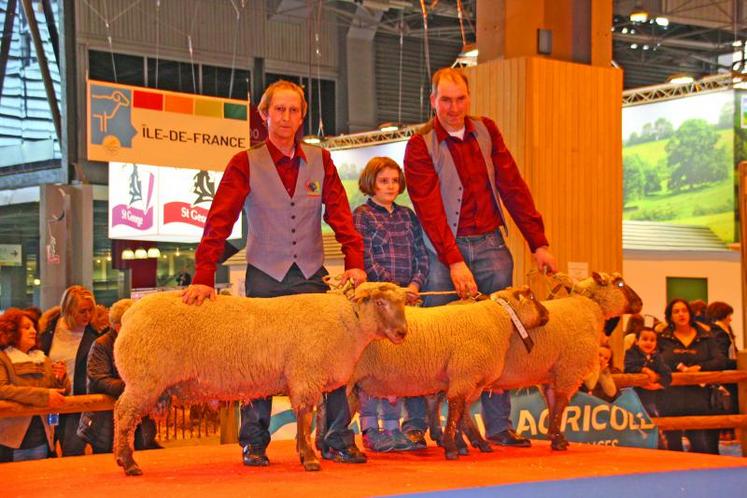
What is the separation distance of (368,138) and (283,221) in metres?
15.1

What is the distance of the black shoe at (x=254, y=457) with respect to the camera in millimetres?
3938

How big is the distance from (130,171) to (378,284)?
12253mm

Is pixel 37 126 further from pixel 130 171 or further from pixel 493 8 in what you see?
pixel 493 8

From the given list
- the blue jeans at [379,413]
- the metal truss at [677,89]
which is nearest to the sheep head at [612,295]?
the blue jeans at [379,413]

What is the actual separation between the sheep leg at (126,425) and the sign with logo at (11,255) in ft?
51.4

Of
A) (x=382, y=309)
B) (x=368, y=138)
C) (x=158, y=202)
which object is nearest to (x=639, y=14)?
(x=368, y=138)

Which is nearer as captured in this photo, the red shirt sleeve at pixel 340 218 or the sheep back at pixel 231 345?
the sheep back at pixel 231 345

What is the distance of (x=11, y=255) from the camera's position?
18.6 m

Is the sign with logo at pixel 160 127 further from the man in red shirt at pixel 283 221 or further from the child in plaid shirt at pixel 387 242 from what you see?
the man in red shirt at pixel 283 221

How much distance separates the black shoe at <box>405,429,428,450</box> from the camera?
14.7ft

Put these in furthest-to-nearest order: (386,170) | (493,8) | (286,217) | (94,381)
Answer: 1. (493,8)
2. (94,381)
3. (386,170)
4. (286,217)

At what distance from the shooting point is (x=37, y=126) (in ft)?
61.4

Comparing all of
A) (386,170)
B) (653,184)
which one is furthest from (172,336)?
(653,184)

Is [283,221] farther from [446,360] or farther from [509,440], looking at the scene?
[509,440]
